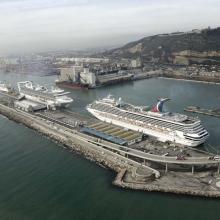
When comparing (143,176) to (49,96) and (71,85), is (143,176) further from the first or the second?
(71,85)

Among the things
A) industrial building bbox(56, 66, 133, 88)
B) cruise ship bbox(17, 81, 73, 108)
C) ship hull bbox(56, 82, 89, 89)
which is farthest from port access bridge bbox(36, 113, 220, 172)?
industrial building bbox(56, 66, 133, 88)

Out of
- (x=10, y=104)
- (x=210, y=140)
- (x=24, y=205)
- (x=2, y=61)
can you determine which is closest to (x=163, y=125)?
(x=210, y=140)

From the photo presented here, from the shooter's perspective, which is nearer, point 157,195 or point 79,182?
point 157,195

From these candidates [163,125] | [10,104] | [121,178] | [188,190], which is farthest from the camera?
[10,104]

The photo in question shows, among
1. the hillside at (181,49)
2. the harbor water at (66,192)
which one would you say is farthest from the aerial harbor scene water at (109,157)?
the hillside at (181,49)

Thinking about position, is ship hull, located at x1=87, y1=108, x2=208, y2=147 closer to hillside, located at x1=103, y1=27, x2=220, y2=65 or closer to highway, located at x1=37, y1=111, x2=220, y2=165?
highway, located at x1=37, y1=111, x2=220, y2=165

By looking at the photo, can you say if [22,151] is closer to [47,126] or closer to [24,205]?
[47,126]

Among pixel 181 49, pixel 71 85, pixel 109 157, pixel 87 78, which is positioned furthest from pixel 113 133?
pixel 181 49

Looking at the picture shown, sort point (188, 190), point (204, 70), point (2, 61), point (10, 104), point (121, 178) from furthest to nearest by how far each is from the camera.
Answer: point (2, 61) → point (204, 70) → point (10, 104) → point (121, 178) → point (188, 190)
